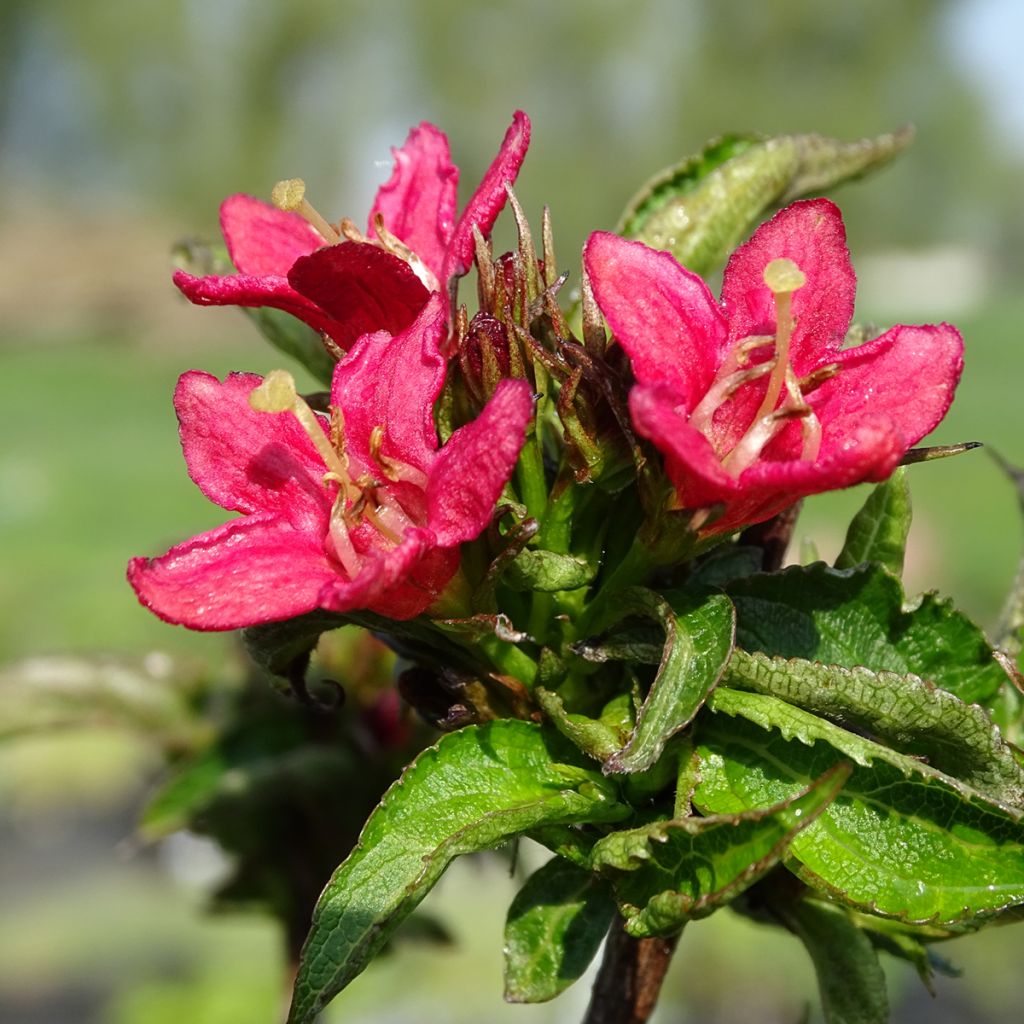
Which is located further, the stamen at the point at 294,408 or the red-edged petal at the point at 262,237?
the red-edged petal at the point at 262,237

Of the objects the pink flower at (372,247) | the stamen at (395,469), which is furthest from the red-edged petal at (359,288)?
the stamen at (395,469)

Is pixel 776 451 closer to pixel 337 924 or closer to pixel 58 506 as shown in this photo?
pixel 337 924

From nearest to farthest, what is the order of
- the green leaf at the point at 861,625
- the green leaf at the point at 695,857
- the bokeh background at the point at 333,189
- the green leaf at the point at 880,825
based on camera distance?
the green leaf at the point at 695,857 → the green leaf at the point at 880,825 → the green leaf at the point at 861,625 → the bokeh background at the point at 333,189

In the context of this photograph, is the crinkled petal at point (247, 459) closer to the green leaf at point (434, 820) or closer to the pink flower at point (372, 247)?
the pink flower at point (372, 247)

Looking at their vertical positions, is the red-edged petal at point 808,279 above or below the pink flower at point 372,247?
below

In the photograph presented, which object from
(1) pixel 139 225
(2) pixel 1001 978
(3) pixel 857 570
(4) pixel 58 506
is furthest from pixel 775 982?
(1) pixel 139 225

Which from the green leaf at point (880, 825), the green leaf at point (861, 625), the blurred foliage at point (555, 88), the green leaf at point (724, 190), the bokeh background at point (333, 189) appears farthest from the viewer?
the blurred foliage at point (555, 88)

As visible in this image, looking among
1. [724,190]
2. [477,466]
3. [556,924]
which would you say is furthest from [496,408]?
[724,190]

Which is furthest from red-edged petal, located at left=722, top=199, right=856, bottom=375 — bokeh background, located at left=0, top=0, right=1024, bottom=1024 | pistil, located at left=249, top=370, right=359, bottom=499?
bokeh background, located at left=0, top=0, right=1024, bottom=1024
